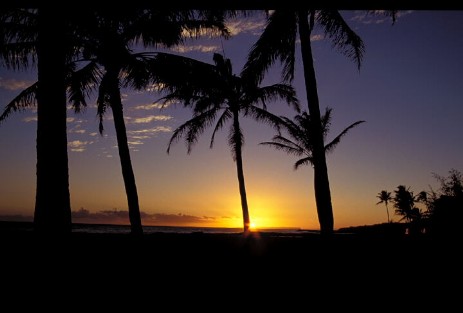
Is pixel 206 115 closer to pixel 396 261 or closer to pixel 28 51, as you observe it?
pixel 28 51

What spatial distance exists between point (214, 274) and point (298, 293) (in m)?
1.25

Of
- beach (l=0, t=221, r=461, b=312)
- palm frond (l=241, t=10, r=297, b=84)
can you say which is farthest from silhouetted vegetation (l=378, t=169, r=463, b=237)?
palm frond (l=241, t=10, r=297, b=84)

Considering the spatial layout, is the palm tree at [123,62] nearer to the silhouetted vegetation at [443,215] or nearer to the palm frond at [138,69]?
the palm frond at [138,69]

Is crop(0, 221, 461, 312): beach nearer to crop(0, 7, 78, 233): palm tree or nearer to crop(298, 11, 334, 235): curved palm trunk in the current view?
crop(0, 7, 78, 233): palm tree

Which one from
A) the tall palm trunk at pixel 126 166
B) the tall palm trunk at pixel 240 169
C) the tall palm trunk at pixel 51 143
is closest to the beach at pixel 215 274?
the tall palm trunk at pixel 51 143

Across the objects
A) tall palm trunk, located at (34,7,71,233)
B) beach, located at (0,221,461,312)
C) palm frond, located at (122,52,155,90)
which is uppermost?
palm frond, located at (122,52,155,90)

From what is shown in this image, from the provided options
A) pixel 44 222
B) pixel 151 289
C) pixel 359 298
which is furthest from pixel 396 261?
pixel 44 222

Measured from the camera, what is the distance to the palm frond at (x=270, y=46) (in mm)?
9188

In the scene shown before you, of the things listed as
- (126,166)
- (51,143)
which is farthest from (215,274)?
(126,166)

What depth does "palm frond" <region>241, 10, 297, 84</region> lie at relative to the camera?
9188 mm

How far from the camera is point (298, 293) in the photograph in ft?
10.8

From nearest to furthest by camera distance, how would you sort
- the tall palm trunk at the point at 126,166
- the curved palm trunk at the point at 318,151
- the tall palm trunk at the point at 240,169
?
the curved palm trunk at the point at 318,151, the tall palm trunk at the point at 126,166, the tall palm trunk at the point at 240,169

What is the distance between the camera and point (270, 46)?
30.5 ft

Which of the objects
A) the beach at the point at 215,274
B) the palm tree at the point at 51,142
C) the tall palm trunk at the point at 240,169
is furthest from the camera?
the tall palm trunk at the point at 240,169
